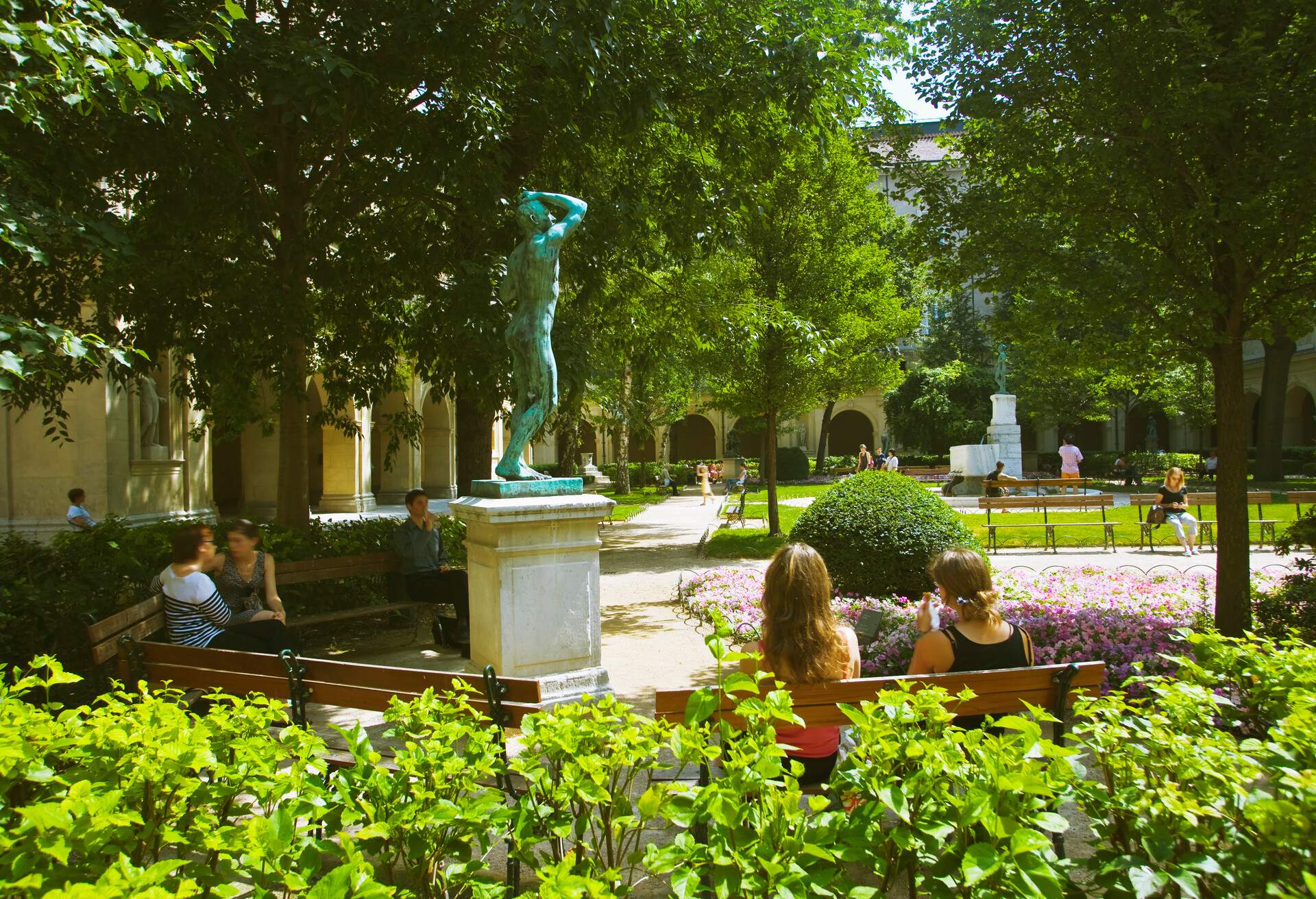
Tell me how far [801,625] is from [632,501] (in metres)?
25.0

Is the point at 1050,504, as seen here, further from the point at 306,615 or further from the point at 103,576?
the point at 103,576

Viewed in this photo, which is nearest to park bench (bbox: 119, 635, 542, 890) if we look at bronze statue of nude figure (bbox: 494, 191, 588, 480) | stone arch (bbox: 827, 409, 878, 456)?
bronze statue of nude figure (bbox: 494, 191, 588, 480)

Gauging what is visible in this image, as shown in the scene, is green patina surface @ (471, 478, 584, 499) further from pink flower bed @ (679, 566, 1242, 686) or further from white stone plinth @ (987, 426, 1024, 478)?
white stone plinth @ (987, 426, 1024, 478)

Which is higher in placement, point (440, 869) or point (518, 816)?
point (518, 816)

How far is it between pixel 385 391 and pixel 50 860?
28.0 ft

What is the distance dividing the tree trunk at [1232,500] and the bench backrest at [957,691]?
9.82ft

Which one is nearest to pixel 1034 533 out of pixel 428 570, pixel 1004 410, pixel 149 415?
pixel 428 570

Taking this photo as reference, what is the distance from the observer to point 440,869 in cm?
223

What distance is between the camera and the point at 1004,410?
27.9m

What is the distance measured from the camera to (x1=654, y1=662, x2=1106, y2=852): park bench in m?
3.04

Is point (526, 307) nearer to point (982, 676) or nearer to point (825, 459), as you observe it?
point (982, 676)

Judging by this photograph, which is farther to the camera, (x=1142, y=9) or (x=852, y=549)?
(x=852, y=549)

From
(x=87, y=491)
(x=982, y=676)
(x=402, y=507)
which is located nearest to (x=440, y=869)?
(x=982, y=676)

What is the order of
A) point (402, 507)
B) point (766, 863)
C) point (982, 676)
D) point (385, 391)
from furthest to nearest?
1. point (402, 507)
2. point (385, 391)
3. point (982, 676)
4. point (766, 863)
